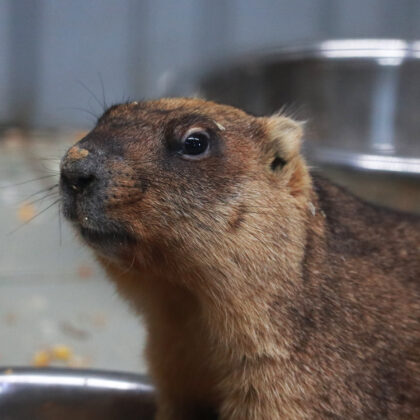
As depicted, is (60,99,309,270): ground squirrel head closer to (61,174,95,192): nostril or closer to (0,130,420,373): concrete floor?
(61,174,95,192): nostril

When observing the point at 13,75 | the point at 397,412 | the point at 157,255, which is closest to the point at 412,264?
the point at 397,412

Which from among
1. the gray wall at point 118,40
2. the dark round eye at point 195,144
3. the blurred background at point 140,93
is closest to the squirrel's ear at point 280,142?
the dark round eye at point 195,144

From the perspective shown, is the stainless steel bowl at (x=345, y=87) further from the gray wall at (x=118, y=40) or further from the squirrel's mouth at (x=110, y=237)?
the squirrel's mouth at (x=110, y=237)

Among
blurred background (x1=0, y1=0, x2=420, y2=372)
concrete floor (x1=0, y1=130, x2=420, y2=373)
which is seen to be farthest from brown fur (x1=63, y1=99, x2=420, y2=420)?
concrete floor (x1=0, y1=130, x2=420, y2=373)

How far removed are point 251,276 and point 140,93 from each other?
5162 mm

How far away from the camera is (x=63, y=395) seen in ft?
10.3

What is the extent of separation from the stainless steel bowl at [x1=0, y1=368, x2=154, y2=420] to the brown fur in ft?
1.09

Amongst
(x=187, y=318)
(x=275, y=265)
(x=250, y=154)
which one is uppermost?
(x=250, y=154)

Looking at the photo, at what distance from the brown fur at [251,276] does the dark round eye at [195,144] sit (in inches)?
1.1

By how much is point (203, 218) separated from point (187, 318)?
37cm

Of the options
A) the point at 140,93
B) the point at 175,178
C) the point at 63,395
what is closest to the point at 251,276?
the point at 175,178

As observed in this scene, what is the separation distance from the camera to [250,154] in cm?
267

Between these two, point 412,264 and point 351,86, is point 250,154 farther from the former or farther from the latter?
point 351,86

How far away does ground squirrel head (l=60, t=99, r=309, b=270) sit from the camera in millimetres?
2412
